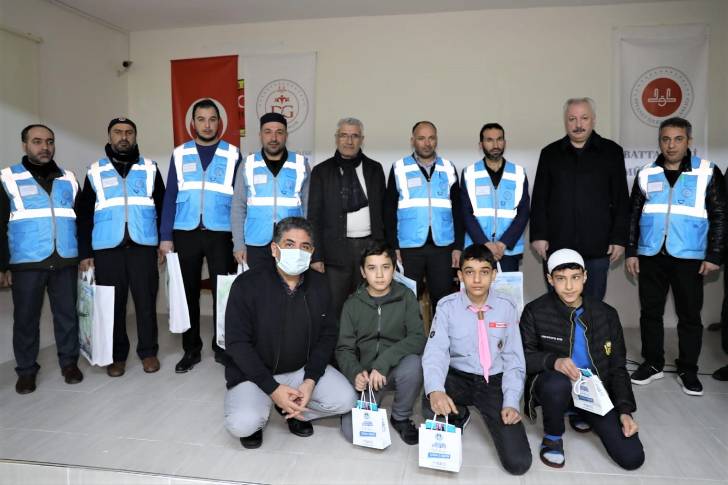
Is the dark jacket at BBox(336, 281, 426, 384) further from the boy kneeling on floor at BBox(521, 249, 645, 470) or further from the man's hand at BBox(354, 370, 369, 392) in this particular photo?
the boy kneeling on floor at BBox(521, 249, 645, 470)

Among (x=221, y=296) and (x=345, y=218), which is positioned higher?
(x=345, y=218)

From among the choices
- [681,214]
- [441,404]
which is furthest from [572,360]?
[681,214]

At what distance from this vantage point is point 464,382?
8.37ft

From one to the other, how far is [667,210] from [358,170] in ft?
6.12

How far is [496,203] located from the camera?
3.35m

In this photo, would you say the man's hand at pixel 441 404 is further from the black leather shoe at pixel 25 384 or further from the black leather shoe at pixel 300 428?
the black leather shoe at pixel 25 384

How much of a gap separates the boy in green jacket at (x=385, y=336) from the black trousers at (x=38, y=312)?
1893mm

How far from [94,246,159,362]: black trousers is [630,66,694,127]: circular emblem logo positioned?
401 cm

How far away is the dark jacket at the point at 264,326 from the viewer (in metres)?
2.42

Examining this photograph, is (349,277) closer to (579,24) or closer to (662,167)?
(662,167)

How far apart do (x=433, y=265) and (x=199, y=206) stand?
1554 mm

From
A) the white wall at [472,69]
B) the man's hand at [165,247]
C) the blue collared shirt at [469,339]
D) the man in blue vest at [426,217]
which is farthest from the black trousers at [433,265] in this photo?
the white wall at [472,69]

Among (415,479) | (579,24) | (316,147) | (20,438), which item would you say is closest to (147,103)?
(316,147)

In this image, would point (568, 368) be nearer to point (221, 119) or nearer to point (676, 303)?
point (676, 303)
